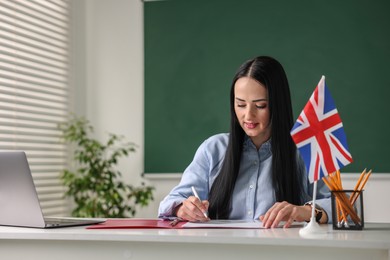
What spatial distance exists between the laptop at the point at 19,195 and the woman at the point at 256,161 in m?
0.51

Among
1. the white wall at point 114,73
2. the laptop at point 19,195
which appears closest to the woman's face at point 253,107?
the laptop at point 19,195

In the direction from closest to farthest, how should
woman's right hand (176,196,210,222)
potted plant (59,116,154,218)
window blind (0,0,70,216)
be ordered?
woman's right hand (176,196,210,222) < window blind (0,0,70,216) < potted plant (59,116,154,218)

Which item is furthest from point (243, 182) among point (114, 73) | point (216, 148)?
point (114, 73)

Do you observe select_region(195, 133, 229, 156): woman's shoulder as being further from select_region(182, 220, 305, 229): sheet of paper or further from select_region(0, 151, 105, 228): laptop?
select_region(0, 151, 105, 228): laptop

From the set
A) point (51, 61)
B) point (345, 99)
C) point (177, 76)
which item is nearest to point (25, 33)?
point (51, 61)

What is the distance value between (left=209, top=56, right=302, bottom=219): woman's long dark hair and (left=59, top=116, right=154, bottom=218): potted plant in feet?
6.89

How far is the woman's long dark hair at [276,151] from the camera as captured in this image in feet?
7.97

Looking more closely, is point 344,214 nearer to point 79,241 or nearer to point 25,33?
point 79,241

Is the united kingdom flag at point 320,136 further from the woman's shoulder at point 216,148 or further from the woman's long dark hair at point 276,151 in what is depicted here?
the woman's shoulder at point 216,148

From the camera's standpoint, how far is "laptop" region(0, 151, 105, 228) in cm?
209

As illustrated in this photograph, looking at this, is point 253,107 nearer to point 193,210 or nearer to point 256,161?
point 256,161

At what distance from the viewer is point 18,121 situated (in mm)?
4320

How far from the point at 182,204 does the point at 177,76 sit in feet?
8.29

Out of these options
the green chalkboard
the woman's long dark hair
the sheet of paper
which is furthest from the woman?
the green chalkboard
